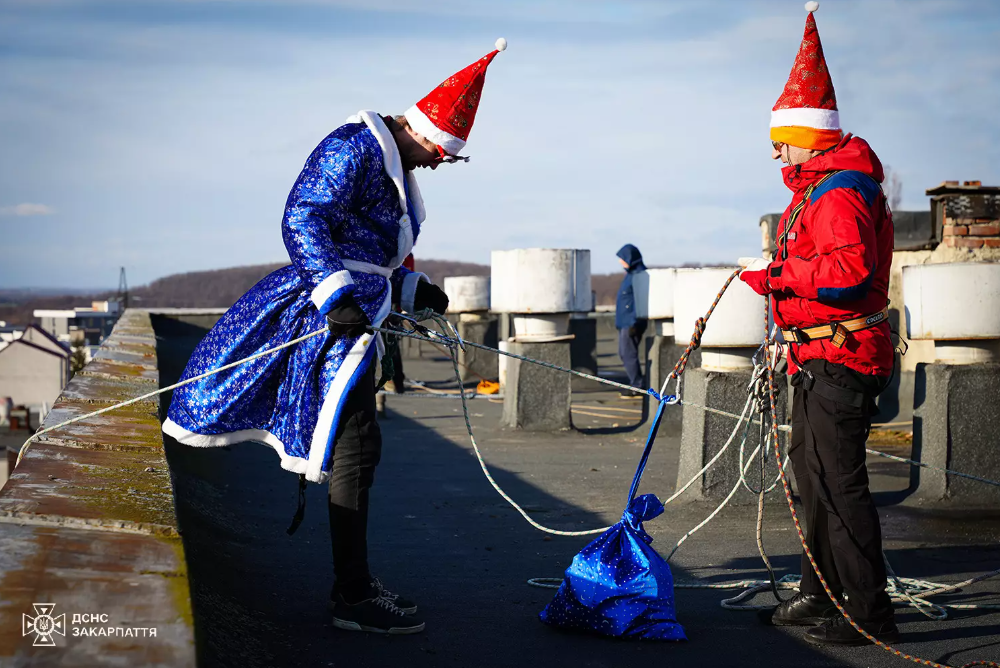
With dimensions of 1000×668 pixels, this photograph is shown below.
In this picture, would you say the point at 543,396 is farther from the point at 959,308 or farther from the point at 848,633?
the point at 848,633

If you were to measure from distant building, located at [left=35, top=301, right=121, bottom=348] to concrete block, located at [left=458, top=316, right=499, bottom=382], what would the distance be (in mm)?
35285

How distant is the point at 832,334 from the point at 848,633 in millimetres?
1117

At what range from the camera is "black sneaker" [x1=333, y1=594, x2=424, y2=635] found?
3914 millimetres

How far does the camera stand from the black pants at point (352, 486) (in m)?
3.95

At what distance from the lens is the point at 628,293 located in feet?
46.8

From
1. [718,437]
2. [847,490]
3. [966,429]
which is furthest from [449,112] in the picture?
[966,429]

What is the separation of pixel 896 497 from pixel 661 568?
3.54m

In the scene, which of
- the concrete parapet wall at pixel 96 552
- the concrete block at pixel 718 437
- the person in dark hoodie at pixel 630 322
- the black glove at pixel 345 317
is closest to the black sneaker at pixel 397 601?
the concrete parapet wall at pixel 96 552

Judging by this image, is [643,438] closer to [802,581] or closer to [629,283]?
[629,283]

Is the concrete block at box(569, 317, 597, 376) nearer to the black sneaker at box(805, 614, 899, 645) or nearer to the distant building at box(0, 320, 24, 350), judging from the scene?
the black sneaker at box(805, 614, 899, 645)

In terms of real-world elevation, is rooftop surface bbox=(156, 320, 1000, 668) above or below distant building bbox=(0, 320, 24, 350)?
above

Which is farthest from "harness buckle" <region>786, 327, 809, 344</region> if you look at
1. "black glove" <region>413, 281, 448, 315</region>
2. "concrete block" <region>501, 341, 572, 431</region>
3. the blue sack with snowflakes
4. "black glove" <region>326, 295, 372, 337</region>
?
"concrete block" <region>501, 341, 572, 431</region>

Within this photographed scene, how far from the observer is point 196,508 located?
5.64 meters

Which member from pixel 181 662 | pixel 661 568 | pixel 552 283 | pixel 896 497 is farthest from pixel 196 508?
pixel 552 283
